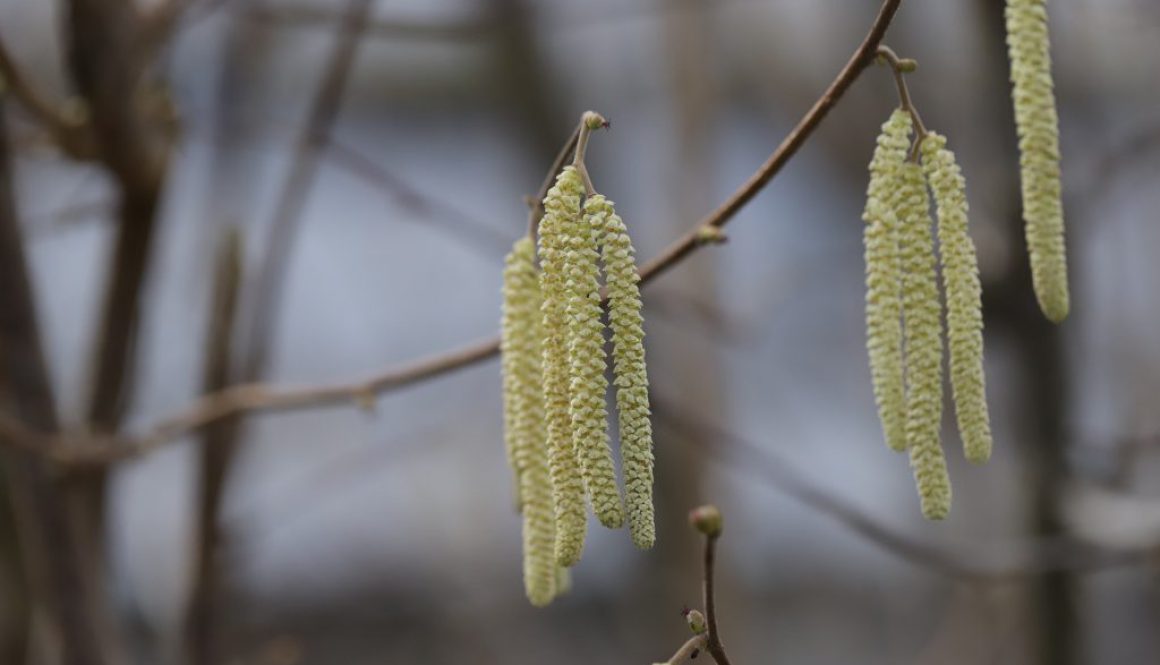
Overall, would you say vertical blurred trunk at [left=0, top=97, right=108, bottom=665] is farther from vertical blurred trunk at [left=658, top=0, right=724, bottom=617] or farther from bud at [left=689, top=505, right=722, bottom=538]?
vertical blurred trunk at [left=658, top=0, right=724, bottom=617]

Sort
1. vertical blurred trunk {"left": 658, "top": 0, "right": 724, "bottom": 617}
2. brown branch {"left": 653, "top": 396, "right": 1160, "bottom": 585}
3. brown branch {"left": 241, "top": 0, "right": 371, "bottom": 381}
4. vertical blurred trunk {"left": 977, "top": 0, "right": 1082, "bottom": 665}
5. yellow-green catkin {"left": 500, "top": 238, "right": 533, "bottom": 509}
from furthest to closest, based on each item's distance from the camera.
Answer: vertical blurred trunk {"left": 658, "top": 0, "right": 724, "bottom": 617}
vertical blurred trunk {"left": 977, "top": 0, "right": 1082, "bottom": 665}
brown branch {"left": 241, "top": 0, "right": 371, "bottom": 381}
brown branch {"left": 653, "top": 396, "right": 1160, "bottom": 585}
yellow-green catkin {"left": 500, "top": 238, "right": 533, "bottom": 509}

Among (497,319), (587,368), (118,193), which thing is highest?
(587,368)

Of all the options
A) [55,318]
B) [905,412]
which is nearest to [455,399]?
[55,318]

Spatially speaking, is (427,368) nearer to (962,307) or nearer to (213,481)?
(962,307)

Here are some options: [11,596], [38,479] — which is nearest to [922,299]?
[38,479]

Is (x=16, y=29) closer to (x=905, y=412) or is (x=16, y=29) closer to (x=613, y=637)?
(x=613, y=637)

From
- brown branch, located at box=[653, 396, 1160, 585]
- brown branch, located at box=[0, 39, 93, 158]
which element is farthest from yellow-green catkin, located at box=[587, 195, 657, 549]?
brown branch, located at box=[0, 39, 93, 158]
